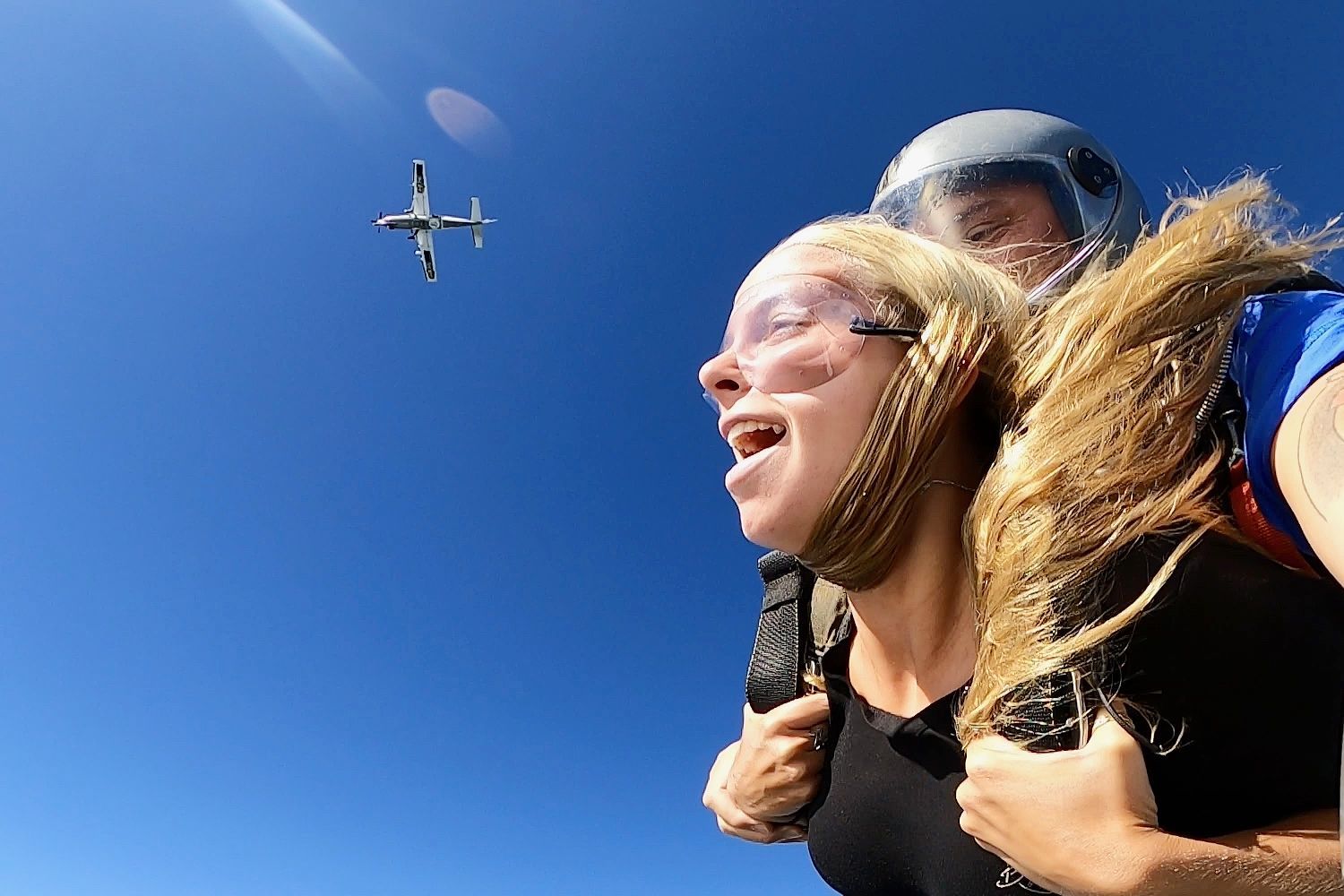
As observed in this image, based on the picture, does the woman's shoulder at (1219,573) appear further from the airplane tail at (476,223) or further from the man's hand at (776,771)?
the airplane tail at (476,223)

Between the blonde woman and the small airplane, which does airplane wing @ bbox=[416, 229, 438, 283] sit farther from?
the blonde woman

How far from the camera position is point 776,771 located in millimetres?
2072

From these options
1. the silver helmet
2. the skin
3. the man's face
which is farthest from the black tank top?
the silver helmet

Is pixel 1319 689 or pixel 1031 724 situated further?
pixel 1031 724

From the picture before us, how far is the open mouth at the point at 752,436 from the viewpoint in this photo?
1855mm

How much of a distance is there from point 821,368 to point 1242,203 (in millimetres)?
1008

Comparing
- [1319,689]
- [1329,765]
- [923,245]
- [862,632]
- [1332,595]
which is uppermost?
[923,245]

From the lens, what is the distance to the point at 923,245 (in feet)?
6.68

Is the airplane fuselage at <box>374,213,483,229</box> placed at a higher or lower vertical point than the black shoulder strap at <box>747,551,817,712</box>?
higher

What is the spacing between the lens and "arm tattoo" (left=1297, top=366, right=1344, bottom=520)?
107 centimetres

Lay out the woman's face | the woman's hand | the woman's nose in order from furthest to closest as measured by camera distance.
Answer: the woman's nose → the woman's face → the woman's hand

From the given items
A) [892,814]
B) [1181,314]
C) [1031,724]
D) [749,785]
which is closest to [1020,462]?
[1181,314]

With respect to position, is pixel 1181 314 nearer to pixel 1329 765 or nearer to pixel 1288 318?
pixel 1288 318

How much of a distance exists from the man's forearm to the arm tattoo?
59 cm
